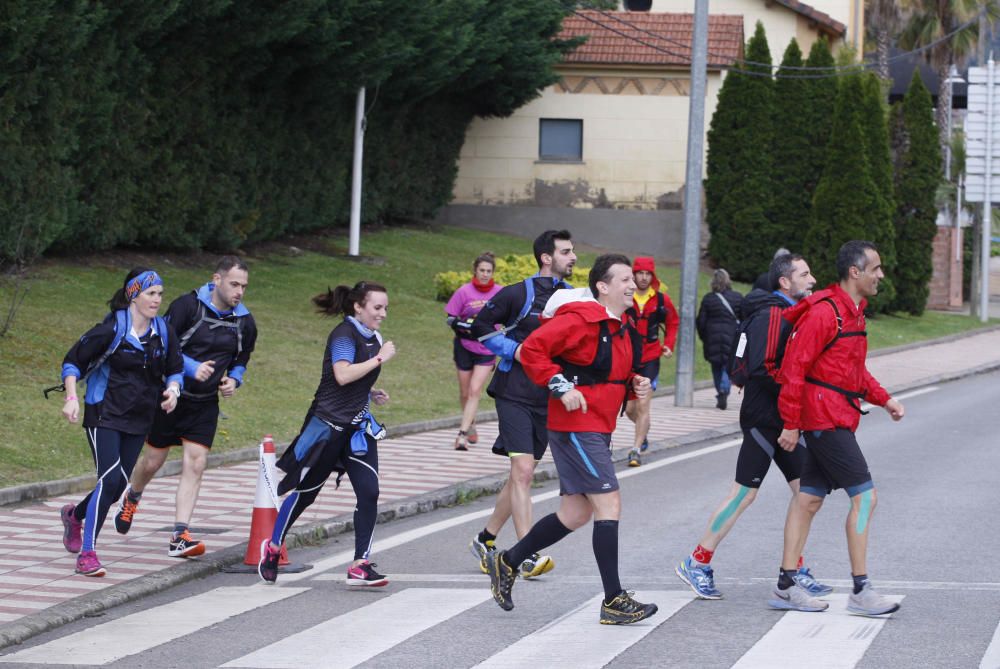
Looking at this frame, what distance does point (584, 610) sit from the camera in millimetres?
7828

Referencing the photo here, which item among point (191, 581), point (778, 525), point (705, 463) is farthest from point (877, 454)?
point (191, 581)

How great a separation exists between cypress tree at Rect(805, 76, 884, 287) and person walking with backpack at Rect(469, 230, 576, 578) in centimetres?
3083

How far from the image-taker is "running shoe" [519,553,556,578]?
344 inches

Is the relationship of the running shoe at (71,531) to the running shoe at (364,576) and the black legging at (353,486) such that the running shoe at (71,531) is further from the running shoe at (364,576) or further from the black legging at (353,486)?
the running shoe at (364,576)

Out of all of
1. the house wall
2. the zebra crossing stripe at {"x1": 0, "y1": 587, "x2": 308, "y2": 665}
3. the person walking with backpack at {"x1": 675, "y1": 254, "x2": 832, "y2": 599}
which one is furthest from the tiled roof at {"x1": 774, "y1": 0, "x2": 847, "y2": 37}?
the zebra crossing stripe at {"x1": 0, "y1": 587, "x2": 308, "y2": 665}

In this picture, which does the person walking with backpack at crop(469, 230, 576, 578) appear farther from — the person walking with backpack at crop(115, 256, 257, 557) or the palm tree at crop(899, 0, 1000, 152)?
the palm tree at crop(899, 0, 1000, 152)

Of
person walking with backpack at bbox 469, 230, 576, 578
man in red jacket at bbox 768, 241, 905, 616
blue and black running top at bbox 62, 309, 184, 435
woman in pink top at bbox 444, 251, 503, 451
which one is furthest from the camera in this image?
woman in pink top at bbox 444, 251, 503, 451

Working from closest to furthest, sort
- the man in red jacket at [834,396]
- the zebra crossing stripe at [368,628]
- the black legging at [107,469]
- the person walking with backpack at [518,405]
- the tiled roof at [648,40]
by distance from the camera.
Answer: the zebra crossing stripe at [368,628] → the man in red jacket at [834,396] → the black legging at [107,469] → the person walking with backpack at [518,405] → the tiled roof at [648,40]

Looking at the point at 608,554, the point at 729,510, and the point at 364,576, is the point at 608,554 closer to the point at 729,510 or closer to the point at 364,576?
the point at 729,510

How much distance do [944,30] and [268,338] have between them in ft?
144

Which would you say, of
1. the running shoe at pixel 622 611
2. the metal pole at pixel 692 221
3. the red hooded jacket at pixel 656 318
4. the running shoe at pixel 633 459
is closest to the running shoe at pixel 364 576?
the running shoe at pixel 622 611

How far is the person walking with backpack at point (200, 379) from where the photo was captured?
9289 mm

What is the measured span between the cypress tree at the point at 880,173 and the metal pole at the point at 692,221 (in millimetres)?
21018

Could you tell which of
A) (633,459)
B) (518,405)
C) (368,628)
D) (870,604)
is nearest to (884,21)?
(633,459)
